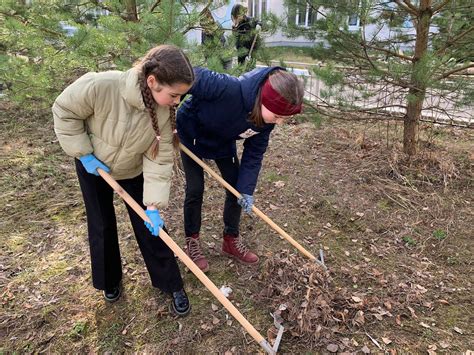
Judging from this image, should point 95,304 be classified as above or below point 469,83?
below

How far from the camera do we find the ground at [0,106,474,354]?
88.5 inches

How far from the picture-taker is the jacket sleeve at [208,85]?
2102 mm

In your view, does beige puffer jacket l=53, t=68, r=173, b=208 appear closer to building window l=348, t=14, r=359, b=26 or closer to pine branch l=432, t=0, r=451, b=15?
building window l=348, t=14, r=359, b=26

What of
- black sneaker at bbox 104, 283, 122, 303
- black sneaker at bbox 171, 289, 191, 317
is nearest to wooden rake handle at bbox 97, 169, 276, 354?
black sneaker at bbox 171, 289, 191, 317

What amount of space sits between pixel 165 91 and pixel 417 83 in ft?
8.50

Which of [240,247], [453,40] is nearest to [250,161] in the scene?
[240,247]

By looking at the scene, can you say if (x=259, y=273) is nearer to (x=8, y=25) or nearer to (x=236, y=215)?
(x=236, y=215)

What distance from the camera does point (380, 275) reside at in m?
2.71

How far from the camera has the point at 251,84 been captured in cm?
210

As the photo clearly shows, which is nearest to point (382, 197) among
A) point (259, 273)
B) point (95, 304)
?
point (259, 273)

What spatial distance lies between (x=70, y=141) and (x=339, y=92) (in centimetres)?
286

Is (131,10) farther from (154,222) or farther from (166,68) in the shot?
(154,222)

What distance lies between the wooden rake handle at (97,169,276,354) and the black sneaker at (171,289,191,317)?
474 mm

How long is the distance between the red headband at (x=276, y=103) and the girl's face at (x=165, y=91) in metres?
0.47
